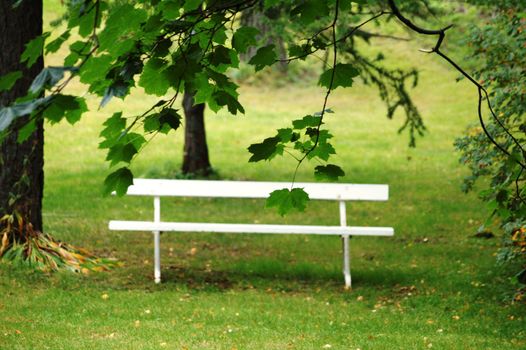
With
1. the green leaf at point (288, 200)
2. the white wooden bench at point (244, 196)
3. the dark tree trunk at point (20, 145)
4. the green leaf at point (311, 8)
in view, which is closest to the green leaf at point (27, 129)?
the green leaf at point (311, 8)

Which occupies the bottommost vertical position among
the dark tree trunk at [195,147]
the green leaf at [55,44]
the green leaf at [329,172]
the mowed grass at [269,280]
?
the mowed grass at [269,280]

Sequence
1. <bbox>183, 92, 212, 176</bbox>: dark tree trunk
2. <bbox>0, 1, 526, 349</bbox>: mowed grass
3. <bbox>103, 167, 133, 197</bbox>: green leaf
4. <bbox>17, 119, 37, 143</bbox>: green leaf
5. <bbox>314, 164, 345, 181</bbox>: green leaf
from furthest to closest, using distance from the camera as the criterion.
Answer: <bbox>183, 92, 212, 176</bbox>: dark tree trunk < <bbox>0, 1, 526, 349</bbox>: mowed grass < <bbox>314, 164, 345, 181</bbox>: green leaf < <bbox>103, 167, 133, 197</bbox>: green leaf < <bbox>17, 119, 37, 143</bbox>: green leaf

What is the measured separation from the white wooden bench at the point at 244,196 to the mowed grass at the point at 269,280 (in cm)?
43

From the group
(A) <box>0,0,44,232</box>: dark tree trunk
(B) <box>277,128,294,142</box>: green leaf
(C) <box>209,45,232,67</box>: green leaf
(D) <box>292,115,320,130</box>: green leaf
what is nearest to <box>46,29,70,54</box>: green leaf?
(C) <box>209,45,232,67</box>: green leaf

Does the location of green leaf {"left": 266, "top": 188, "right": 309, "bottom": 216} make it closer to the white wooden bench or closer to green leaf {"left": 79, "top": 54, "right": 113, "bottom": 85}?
green leaf {"left": 79, "top": 54, "right": 113, "bottom": 85}

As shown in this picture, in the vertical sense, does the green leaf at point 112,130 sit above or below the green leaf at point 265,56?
below

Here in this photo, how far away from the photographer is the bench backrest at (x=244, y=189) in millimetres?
7984

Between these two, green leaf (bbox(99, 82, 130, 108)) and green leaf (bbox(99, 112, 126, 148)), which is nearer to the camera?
green leaf (bbox(99, 82, 130, 108))

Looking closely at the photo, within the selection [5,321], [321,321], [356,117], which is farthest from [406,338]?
[356,117]

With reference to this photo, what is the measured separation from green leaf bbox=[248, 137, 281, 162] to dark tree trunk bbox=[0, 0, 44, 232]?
523 centimetres

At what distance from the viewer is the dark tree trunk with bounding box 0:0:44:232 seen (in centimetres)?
765

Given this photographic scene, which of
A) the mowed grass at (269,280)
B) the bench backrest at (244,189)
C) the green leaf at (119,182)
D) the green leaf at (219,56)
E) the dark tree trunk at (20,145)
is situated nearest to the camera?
the green leaf at (119,182)

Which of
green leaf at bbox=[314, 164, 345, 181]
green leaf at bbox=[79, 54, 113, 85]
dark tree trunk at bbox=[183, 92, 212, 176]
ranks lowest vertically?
green leaf at bbox=[314, 164, 345, 181]

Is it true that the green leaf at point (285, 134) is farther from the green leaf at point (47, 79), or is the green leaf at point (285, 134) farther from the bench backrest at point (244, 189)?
the bench backrest at point (244, 189)
